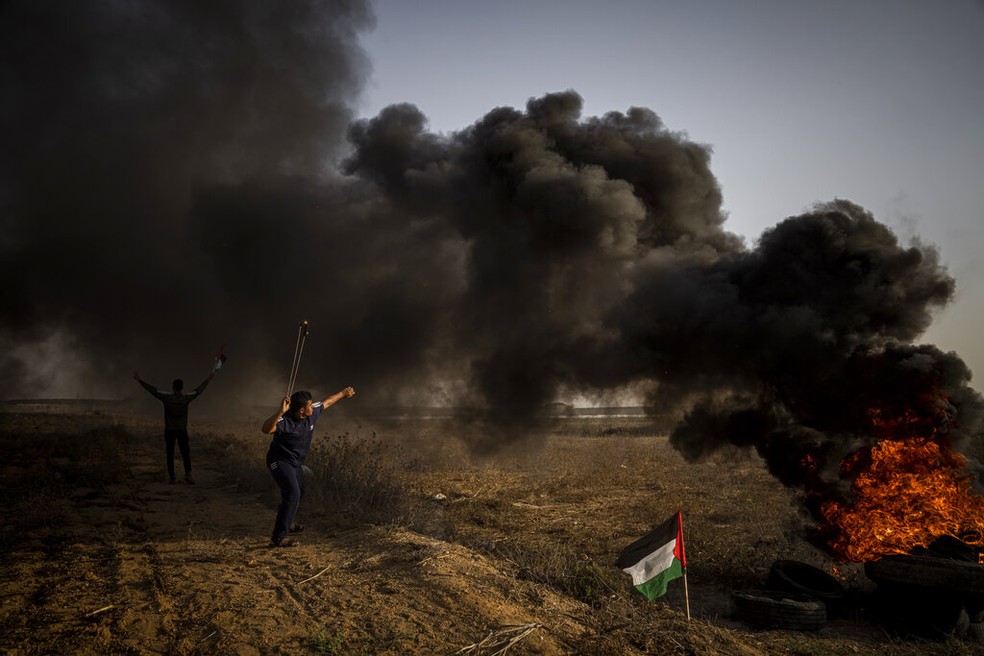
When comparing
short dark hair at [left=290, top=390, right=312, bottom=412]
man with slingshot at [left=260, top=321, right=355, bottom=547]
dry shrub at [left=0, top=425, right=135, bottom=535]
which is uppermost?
short dark hair at [left=290, top=390, right=312, bottom=412]

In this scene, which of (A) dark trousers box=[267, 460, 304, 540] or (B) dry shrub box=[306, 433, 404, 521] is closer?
(A) dark trousers box=[267, 460, 304, 540]

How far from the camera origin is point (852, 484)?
Result: 30.0 ft

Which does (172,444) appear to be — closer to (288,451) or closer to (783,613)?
(288,451)

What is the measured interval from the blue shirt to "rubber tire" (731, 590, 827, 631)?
6.07 m

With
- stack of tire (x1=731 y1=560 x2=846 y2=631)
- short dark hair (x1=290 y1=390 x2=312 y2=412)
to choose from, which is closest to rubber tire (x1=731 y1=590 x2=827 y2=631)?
stack of tire (x1=731 y1=560 x2=846 y2=631)

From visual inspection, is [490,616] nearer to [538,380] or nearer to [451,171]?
[538,380]

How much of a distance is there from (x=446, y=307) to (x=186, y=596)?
14.3m

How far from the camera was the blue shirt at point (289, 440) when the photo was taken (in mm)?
8242

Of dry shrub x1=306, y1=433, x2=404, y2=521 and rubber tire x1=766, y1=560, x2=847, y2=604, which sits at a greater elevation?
dry shrub x1=306, y1=433, x2=404, y2=521

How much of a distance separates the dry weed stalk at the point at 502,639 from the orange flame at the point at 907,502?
238 inches

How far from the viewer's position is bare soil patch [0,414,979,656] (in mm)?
5238

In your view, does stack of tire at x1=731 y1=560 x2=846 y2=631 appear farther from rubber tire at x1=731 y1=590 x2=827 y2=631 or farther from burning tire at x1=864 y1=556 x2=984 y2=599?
burning tire at x1=864 y1=556 x2=984 y2=599

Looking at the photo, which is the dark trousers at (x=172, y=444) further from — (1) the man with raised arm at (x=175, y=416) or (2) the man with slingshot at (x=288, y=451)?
(2) the man with slingshot at (x=288, y=451)

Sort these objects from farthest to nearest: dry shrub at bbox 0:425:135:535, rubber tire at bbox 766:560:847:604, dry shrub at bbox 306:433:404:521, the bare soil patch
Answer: dry shrub at bbox 306:433:404:521 → dry shrub at bbox 0:425:135:535 → rubber tire at bbox 766:560:847:604 → the bare soil patch
